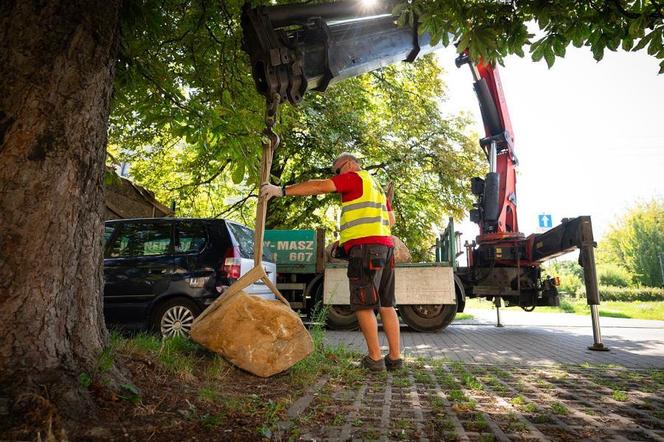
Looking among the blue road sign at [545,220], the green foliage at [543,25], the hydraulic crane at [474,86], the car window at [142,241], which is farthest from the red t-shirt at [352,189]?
the blue road sign at [545,220]

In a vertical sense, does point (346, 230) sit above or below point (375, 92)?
below

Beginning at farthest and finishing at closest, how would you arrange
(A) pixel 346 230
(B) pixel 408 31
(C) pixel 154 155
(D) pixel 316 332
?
(C) pixel 154 155
(B) pixel 408 31
(D) pixel 316 332
(A) pixel 346 230

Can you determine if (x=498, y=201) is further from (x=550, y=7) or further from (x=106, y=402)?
(x=106, y=402)

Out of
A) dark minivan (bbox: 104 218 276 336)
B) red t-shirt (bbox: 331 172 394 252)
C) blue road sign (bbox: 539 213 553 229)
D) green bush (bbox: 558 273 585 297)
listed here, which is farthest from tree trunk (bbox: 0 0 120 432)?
green bush (bbox: 558 273 585 297)

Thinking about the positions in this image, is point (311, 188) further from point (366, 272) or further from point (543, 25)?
point (543, 25)

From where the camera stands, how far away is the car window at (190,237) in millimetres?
5840

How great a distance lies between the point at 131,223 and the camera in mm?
6246

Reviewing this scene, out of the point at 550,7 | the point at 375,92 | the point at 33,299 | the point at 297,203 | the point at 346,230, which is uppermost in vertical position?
the point at 375,92

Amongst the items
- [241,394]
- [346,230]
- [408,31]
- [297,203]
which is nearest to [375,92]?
[297,203]

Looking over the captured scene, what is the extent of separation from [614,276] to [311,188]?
51592mm

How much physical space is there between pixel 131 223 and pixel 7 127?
4.38m

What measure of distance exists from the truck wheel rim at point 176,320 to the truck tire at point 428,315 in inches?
166

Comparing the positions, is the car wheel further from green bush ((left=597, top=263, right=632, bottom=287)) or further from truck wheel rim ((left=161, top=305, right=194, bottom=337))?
green bush ((left=597, top=263, right=632, bottom=287))

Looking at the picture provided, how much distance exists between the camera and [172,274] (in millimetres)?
5711
